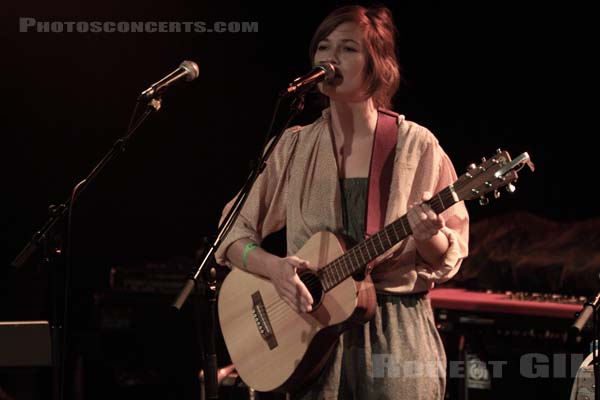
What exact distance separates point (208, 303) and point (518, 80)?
9.50 feet

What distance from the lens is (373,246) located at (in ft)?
9.35

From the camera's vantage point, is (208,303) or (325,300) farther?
(325,300)

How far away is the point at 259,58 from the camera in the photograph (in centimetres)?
554

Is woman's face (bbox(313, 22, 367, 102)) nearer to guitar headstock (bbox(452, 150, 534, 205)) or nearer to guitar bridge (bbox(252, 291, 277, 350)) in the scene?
guitar headstock (bbox(452, 150, 534, 205))

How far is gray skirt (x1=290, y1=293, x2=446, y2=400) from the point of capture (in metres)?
2.79

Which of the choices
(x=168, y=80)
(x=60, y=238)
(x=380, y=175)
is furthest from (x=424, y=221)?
(x=60, y=238)

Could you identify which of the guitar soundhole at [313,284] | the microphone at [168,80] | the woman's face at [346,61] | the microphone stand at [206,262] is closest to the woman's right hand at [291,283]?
the guitar soundhole at [313,284]

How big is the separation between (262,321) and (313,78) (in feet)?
3.21

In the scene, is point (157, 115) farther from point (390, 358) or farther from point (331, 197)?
point (390, 358)

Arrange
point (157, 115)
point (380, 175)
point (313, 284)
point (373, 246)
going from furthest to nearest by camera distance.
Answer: point (157, 115) → point (313, 284) → point (380, 175) → point (373, 246)

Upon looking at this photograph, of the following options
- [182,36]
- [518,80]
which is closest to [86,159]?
[182,36]

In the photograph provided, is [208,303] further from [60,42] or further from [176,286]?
[60,42]

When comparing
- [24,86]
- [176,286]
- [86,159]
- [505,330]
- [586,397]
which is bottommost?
[586,397]

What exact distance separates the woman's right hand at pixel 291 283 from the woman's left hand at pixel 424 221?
47cm
